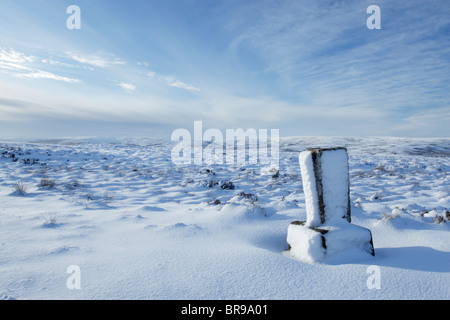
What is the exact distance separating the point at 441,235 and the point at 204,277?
2641 mm

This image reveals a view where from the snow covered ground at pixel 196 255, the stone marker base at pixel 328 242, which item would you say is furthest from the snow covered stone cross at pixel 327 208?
the snow covered ground at pixel 196 255

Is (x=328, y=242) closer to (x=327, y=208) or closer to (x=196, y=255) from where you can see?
(x=327, y=208)

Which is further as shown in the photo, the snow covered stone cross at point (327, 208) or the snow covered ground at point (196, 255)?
the snow covered stone cross at point (327, 208)

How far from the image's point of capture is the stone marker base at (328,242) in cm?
219

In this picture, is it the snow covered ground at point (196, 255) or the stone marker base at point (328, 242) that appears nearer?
the snow covered ground at point (196, 255)

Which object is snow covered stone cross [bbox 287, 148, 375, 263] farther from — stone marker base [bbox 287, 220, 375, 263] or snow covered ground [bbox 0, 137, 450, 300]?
snow covered ground [bbox 0, 137, 450, 300]

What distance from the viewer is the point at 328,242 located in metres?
2.21

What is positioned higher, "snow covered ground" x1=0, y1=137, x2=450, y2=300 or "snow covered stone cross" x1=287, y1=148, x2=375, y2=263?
"snow covered stone cross" x1=287, y1=148, x2=375, y2=263

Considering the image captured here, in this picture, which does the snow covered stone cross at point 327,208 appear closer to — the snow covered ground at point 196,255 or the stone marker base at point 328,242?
the stone marker base at point 328,242

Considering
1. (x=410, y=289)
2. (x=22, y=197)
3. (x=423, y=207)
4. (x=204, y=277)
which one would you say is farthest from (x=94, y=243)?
(x=423, y=207)

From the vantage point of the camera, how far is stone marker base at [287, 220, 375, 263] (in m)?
2.19

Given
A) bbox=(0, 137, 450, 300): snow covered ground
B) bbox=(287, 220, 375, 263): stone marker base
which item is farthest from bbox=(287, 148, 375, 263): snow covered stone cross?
bbox=(0, 137, 450, 300): snow covered ground

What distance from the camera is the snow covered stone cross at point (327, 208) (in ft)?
7.41

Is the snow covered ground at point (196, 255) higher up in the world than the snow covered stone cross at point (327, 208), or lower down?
lower down
